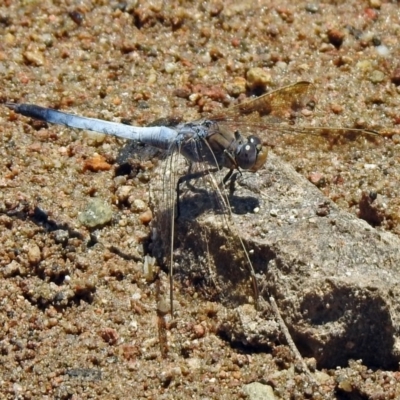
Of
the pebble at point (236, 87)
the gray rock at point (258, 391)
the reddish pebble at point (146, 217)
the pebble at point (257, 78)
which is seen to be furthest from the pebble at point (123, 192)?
the gray rock at point (258, 391)

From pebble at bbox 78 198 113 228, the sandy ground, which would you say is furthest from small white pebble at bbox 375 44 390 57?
pebble at bbox 78 198 113 228

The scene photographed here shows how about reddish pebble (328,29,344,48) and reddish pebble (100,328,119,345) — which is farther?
reddish pebble (328,29,344,48)

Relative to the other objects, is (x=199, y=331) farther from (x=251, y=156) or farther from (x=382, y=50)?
(x=382, y=50)

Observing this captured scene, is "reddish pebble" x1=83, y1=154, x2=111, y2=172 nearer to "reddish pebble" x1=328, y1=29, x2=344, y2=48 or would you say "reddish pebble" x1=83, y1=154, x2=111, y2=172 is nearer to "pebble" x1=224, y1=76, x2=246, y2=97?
"pebble" x1=224, y1=76, x2=246, y2=97

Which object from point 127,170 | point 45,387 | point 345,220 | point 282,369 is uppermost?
point 345,220

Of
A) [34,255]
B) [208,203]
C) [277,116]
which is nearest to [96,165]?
[34,255]

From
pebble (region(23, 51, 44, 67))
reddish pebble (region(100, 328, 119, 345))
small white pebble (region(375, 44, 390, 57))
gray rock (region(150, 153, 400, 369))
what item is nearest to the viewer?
gray rock (region(150, 153, 400, 369))

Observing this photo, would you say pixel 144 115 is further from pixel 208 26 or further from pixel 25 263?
pixel 25 263

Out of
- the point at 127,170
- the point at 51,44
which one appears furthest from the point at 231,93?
the point at 51,44
